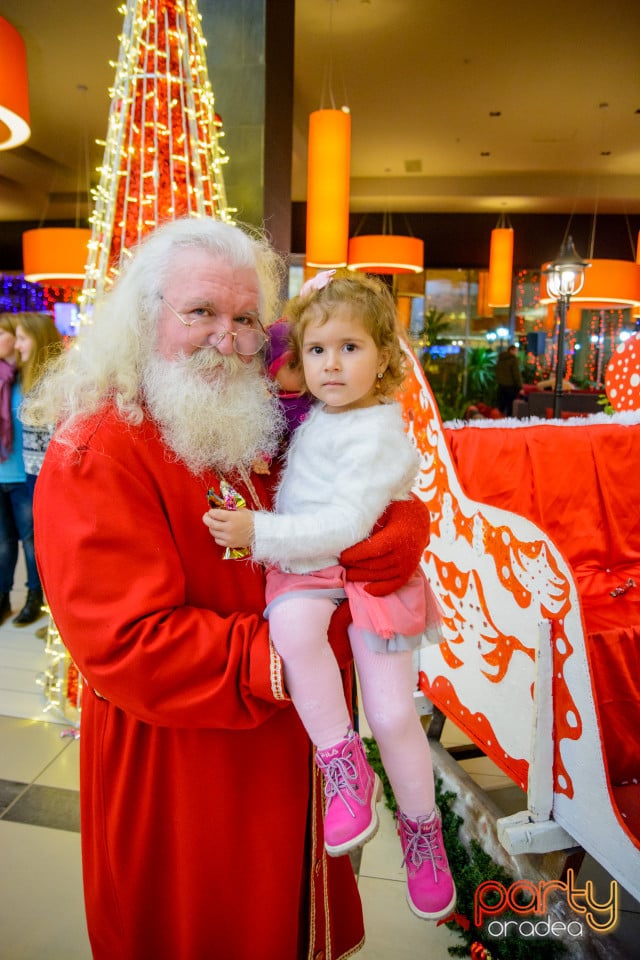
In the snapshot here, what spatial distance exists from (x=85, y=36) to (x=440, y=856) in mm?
7302

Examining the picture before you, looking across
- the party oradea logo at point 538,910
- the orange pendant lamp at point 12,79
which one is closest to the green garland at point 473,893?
the party oradea logo at point 538,910

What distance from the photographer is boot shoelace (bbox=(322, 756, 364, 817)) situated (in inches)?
45.7

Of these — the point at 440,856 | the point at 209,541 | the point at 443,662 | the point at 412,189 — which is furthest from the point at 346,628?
the point at 412,189

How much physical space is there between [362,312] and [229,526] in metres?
0.53

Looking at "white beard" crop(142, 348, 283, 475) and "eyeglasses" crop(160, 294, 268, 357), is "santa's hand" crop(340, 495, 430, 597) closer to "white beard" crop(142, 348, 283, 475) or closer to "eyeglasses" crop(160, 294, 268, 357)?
"white beard" crop(142, 348, 283, 475)

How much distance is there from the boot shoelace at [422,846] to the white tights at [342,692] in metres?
0.03

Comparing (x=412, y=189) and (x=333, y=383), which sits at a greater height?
(x=412, y=189)

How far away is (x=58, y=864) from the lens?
223 centimetres

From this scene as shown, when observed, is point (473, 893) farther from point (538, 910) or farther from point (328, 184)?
point (328, 184)

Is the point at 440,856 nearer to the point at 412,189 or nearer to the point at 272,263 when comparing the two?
the point at 272,263

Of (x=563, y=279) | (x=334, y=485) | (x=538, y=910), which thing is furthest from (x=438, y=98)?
(x=538, y=910)

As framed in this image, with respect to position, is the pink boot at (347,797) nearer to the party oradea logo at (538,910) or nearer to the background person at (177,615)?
the background person at (177,615)

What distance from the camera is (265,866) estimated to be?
4.22 ft

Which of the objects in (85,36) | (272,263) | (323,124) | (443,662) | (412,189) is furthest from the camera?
(412,189)
